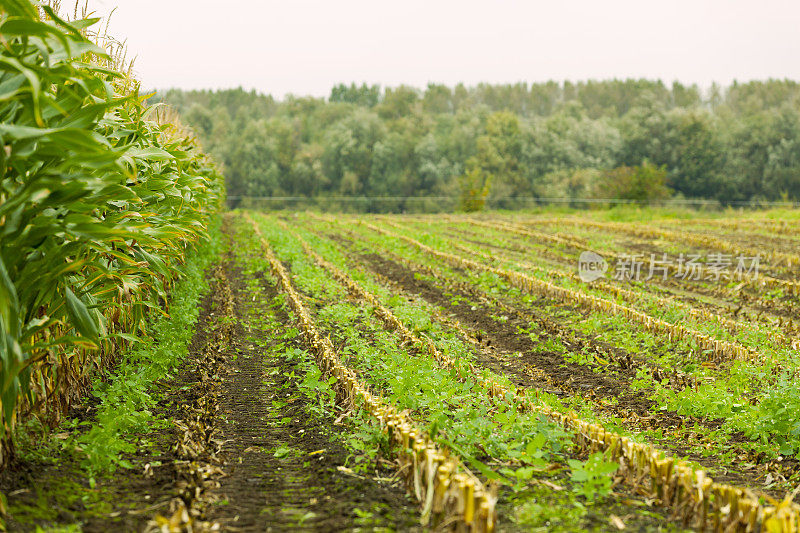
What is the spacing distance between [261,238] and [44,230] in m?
17.2

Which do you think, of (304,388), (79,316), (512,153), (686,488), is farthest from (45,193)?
(512,153)

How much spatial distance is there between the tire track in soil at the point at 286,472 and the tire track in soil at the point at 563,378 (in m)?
2.49

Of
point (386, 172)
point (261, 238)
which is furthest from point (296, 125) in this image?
point (261, 238)

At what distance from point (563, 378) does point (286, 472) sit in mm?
3804

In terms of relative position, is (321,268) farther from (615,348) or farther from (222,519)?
(222,519)

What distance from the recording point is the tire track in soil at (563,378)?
499 centimetres

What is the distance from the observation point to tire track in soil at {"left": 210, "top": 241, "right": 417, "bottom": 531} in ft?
11.8

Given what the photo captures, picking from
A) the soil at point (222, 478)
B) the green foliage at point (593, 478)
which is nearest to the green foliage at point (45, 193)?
the soil at point (222, 478)

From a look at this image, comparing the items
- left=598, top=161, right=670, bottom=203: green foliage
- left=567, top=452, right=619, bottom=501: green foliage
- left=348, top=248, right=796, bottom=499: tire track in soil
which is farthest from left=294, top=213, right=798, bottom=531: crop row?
left=598, top=161, right=670, bottom=203: green foliage

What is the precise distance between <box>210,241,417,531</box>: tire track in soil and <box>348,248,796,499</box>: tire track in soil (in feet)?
8.18

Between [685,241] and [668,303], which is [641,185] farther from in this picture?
[668,303]

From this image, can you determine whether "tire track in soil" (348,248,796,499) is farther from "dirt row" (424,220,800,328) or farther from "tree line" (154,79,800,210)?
"tree line" (154,79,800,210)

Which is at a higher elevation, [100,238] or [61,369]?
[100,238]

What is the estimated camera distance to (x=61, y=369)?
4.87 m
